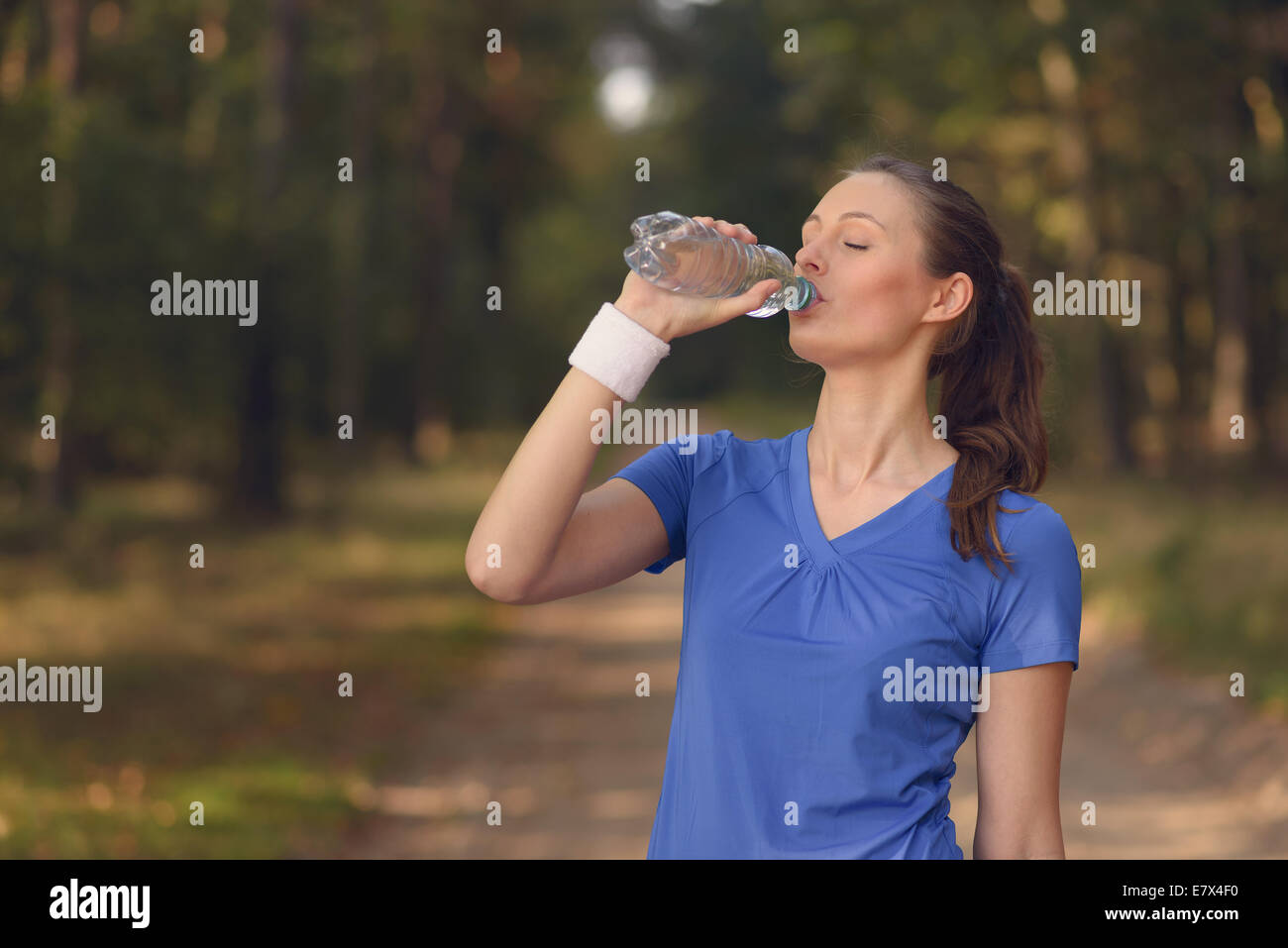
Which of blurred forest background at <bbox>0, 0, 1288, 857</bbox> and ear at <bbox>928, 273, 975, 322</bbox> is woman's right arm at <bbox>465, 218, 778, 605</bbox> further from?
blurred forest background at <bbox>0, 0, 1288, 857</bbox>

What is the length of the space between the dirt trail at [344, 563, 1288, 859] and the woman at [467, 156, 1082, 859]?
4.35 metres

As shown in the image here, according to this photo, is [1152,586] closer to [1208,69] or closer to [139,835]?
[1208,69]

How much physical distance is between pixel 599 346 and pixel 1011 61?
59.8 feet

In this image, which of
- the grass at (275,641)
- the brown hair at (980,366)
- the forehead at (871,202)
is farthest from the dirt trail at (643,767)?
the forehead at (871,202)

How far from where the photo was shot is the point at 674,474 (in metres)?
2.74

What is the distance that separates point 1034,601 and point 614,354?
847 mm

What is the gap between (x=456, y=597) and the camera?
15.0 metres

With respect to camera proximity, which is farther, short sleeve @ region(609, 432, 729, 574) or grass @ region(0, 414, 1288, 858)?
grass @ region(0, 414, 1288, 858)

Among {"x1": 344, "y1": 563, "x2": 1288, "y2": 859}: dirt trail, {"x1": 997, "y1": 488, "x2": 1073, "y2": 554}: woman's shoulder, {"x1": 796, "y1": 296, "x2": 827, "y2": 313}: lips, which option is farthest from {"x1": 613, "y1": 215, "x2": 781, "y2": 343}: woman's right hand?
{"x1": 344, "y1": 563, "x2": 1288, "y2": 859}: dirt trail

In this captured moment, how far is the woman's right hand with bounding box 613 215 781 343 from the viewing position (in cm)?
246

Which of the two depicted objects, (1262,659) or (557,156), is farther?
(557,156)

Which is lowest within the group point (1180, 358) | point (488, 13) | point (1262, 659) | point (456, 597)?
point (1262, 659)

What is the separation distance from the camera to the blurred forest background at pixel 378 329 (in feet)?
29.8

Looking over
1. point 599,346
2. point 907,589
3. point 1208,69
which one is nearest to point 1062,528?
point 907,589
